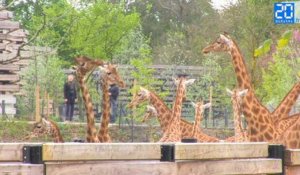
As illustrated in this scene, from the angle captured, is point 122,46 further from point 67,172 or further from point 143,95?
point 67,172

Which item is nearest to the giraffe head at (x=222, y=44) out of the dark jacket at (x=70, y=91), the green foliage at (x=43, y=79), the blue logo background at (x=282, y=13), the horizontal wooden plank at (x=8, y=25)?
the blue logo background at (x=282, y=13)

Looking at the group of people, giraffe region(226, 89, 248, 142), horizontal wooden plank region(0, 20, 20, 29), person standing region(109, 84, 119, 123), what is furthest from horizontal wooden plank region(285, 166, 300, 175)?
person standing region(109, 84, 119, 123)

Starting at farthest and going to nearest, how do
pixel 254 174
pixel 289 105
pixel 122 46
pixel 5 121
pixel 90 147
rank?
pixel 122 46, pixel 5 121, pixel 289 105, pixel 254 174, pixel 90 147

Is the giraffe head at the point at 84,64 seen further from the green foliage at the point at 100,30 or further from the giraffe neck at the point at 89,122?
the green foliage at the point at 100,30

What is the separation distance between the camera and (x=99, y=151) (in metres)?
5.56

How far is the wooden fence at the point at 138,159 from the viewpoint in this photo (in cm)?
530

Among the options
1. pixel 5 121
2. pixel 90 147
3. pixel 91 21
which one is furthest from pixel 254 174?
pixel 91 21

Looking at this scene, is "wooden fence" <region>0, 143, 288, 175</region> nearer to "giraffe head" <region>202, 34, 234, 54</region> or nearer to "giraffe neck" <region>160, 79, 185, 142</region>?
"giraffe neck" <region>160, 79, 185, 142</region>

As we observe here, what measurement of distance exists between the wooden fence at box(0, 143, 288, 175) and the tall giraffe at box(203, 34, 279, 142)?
10.7ft

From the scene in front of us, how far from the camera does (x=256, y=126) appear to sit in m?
9.89

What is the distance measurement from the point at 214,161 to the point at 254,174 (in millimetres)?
387

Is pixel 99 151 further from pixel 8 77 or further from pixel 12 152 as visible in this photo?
pixel 8 77

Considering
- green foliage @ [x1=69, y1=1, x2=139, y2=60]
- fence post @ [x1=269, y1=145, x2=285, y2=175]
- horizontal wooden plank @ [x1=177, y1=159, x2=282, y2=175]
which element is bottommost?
horizontal wooden plank @ [x1=177, y1=159, x2=282, y2=175]

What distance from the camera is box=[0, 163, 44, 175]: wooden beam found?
5.14 metres
